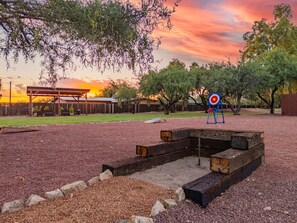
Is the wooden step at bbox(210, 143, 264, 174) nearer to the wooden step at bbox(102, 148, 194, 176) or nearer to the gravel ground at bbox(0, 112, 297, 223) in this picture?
the gravel ground at bbox(0, 112, 297, 223)

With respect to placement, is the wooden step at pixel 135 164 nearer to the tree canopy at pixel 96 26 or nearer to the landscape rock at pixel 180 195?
the landscape rock at pixel 180 195

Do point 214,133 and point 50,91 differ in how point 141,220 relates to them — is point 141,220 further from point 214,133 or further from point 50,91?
point 50,91

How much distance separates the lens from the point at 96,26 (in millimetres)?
4762

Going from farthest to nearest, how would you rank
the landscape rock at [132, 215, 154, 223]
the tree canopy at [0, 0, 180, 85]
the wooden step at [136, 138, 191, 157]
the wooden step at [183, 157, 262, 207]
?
the tree canopy at [0, 0, 180, 85]
the wooden step at [136, 138, 191, 157]
the wooden step at [183, 157, 262, 207]
the landscape rock at [132, 215, 154, 223]

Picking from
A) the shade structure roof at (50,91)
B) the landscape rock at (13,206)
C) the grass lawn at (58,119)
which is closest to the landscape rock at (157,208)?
the landscape rock at (13,206)

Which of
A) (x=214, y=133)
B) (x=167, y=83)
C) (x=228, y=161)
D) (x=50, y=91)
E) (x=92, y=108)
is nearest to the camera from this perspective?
(x=228, y=161)

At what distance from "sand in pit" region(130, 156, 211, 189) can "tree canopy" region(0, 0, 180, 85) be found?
2.66 meters

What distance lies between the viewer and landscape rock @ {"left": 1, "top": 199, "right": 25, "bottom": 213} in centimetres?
251

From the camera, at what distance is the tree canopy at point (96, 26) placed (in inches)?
194

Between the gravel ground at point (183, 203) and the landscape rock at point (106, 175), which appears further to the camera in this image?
the landscape rock at point (106, 175)

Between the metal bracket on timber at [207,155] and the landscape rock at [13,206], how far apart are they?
1.17 meters

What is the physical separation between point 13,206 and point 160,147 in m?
2.25

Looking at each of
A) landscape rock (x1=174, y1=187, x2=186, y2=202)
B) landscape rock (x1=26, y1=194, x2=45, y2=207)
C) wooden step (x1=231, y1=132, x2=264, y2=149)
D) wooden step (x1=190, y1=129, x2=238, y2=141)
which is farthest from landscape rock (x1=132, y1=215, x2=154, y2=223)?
wooden step (x1=190, y1=129, x2=238, y2=141)

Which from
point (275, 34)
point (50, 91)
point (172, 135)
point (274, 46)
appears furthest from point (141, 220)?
point (274, 46)
